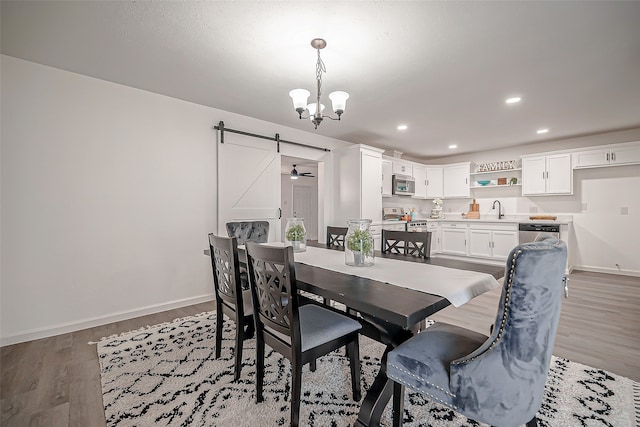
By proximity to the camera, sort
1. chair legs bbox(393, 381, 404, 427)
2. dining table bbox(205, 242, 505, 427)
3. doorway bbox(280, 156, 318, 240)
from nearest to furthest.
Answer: dining table bbox(205, 242, 505, 427) < chair legs bbox(393, 381, 404, 427) < doorway bbox(280, 156, 318, 240)

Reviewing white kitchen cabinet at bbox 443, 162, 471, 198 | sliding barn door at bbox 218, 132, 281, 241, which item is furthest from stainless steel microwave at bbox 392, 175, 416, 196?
sliding barn door at bbox 218, 132, 281, 241

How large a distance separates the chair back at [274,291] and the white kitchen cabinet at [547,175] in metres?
5.87

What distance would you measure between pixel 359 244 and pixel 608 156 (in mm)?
5460

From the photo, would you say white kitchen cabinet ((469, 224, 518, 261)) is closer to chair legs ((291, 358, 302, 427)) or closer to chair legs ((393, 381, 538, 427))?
chair legs ((393, 381, 538, 427))

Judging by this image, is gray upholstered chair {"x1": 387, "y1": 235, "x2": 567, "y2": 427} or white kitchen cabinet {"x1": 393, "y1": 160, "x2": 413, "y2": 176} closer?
gray upholstered chair {"x1": 387, "y1": 235, "x2": 567, "y2": 427}

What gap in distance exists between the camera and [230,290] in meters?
1.92

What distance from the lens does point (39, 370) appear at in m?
2.01

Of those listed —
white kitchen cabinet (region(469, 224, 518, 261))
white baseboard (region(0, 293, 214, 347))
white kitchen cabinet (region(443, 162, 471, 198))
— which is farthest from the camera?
white kitchen cabinet (region(443, 162, 471, 198))

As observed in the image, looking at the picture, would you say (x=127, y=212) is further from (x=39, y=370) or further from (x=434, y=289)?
(x=434, y=289)

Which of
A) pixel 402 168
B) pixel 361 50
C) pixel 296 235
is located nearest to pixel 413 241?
pixel 296 235

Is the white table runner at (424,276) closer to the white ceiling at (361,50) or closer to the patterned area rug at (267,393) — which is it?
the patterned area rug at (267,393)

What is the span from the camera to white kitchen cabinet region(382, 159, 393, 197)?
5634 millimetres

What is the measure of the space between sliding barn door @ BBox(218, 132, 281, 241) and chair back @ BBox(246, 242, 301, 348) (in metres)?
2.24

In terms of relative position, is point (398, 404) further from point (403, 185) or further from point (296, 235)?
point (403, 185)
